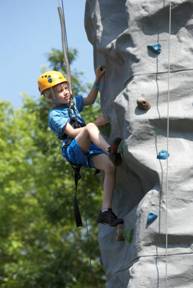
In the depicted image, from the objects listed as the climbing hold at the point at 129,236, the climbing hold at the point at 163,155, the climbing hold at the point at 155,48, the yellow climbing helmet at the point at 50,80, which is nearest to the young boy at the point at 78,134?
the yellow climbing helmet at the point at 50,80

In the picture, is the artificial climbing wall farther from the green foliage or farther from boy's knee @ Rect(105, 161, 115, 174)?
the green foliage

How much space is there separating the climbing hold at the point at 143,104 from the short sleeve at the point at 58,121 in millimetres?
1017

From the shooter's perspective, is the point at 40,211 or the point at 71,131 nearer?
the point at 71,131

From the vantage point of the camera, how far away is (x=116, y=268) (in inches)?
301

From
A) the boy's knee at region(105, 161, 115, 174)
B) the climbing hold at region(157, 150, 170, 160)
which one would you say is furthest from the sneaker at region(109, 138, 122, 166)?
the climbing hold at region(157, 150, 170, 160)

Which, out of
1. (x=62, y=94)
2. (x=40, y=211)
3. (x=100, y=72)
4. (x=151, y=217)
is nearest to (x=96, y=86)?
(x=100, y=72)

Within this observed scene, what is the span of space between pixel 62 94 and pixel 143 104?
48.7 inches

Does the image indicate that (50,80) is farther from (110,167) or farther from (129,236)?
(129,236)

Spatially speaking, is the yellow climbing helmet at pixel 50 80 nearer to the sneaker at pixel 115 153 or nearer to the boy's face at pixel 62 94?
the boy's face at pixel 62 94

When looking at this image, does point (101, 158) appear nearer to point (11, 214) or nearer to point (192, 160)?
point (192, 160)

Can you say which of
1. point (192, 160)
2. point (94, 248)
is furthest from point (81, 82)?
point (192, 160)

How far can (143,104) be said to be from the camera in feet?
22.9

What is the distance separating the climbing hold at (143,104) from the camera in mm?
6973

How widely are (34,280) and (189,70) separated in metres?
10.8
